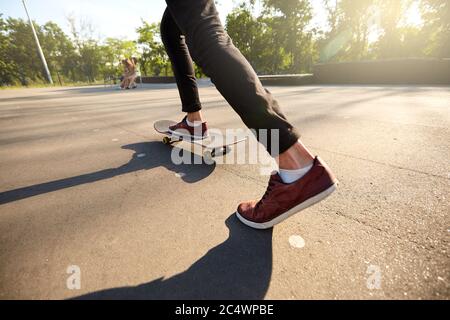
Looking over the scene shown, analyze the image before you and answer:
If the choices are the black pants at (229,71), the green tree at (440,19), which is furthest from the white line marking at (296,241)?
the green tree at (440,19)

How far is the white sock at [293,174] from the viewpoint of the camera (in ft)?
3.58

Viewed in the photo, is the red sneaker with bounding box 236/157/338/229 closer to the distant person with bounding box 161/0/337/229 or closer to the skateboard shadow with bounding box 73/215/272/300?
the distant person with bounding box 161/0/337/229

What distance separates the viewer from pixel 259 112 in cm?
104

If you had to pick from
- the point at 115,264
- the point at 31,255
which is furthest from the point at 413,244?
the point at 31,255

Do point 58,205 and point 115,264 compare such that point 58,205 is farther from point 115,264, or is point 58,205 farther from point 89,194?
point 115,264

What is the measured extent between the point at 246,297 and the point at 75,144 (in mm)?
2872

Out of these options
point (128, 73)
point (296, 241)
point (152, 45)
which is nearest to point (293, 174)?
point (296, 241)

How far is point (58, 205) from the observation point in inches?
59.0

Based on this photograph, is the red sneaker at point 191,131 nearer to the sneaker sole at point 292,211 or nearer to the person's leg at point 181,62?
the person's leg at point 181,62

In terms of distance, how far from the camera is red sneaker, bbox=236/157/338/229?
1068 millimetres

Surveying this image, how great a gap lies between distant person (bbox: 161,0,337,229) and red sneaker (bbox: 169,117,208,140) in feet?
4.11

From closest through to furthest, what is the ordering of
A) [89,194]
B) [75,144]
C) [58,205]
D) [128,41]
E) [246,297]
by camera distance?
[246,297] → [58,205] → [89,194] → [75,144] → [128,41]

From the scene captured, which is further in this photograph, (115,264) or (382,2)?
(382,2)

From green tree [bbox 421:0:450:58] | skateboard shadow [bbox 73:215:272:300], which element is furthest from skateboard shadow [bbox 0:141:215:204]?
green tree [bbox 421:0:450:58]
